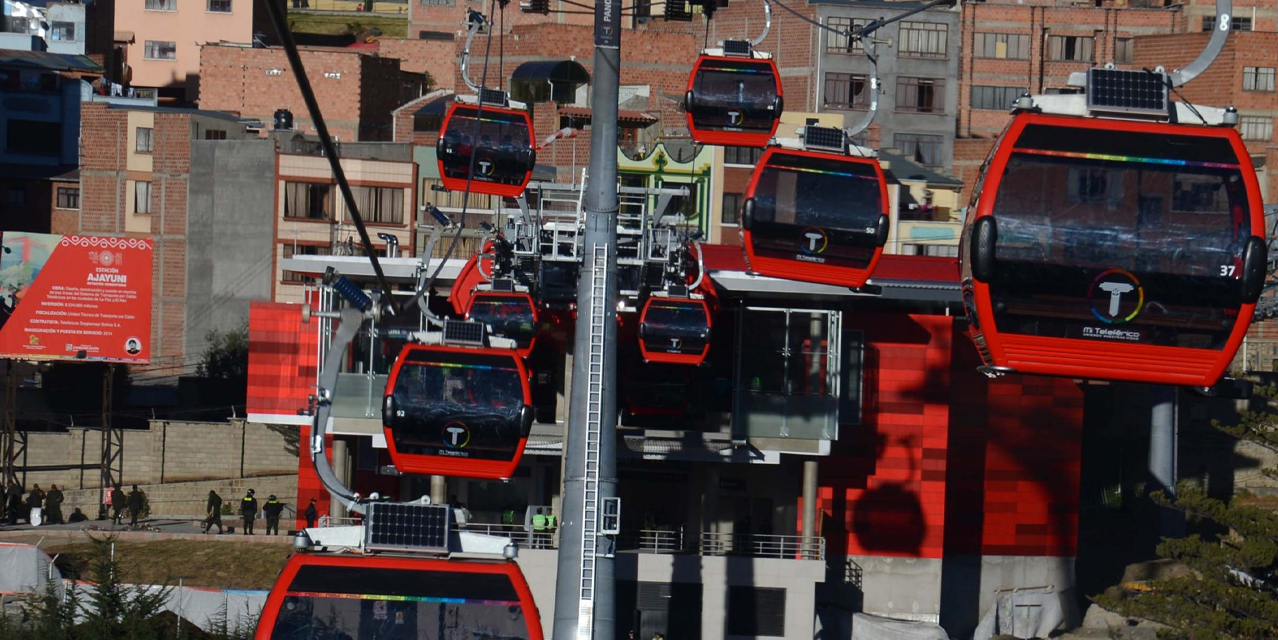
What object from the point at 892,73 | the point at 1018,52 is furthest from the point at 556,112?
the point at 1018,52

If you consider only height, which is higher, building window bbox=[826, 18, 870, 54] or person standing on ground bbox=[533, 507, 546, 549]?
building window bbox=[826, 18, 870, 54]

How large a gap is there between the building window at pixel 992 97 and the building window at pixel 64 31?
1442 inches

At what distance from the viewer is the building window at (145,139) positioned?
7131cm

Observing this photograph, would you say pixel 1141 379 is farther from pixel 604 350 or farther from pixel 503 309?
pixel 503 309

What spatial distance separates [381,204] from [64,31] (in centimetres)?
2019

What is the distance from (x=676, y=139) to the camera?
66.0 m

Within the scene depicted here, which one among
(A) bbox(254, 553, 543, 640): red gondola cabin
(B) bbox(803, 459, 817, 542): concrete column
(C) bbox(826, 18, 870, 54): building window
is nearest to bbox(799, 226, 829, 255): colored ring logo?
(A) bbox(254, 553, 543, 640): red gondola cabin

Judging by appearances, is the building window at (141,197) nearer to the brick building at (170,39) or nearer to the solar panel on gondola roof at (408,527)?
the brick building at (170,39)

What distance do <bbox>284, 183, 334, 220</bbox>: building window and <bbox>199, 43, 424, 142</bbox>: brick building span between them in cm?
990

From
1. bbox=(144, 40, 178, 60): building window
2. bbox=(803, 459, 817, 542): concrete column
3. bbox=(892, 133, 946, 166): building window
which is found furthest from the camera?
bbox=(144, 40, 178, 60): building window

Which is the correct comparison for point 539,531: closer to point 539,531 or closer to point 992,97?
point 539,531

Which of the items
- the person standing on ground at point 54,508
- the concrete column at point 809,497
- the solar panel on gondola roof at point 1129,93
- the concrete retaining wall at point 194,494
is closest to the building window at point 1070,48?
the concrete retaining wall at point 194,494

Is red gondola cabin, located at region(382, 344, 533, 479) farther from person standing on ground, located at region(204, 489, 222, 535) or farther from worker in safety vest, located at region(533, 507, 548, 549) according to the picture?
person standing on ground, located at region(204, 489, 222, 535)

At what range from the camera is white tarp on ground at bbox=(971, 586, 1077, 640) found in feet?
148
